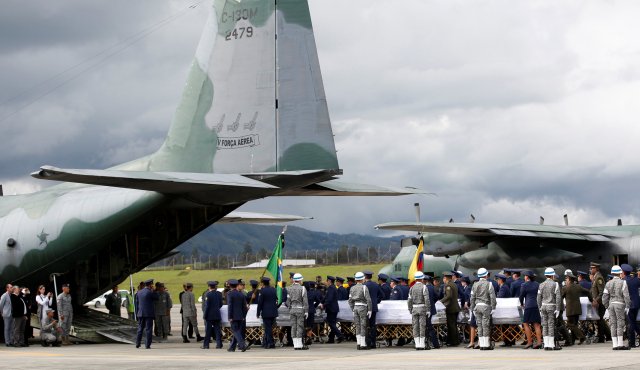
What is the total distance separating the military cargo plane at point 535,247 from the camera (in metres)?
32.6

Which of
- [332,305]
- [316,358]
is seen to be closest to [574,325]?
[332,305]

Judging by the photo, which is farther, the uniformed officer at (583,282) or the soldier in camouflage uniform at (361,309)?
the uniformed officer at (583,282)

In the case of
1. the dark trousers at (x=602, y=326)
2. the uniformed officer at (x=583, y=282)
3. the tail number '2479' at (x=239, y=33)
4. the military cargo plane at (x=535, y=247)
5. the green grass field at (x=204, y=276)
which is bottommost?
the dark trousers at (x=602, y=326)

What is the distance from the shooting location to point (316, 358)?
55.3 ft

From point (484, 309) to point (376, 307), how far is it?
2263 millimetres

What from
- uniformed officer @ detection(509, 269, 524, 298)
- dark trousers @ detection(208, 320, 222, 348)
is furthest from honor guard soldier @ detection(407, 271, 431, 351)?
dark trousers @ detection(208, 320, 222, 348)

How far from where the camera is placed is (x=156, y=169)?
21.2 m

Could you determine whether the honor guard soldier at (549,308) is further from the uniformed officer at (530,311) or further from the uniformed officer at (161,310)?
the uniformed officer at (161,310)

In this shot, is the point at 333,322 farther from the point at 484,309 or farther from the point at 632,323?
the point at 632,323

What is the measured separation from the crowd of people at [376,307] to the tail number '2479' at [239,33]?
5.05 metres

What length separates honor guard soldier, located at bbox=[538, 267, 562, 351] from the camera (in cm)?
1802

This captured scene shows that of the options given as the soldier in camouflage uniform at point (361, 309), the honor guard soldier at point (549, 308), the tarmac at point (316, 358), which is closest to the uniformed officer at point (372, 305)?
the soldier in camouflage uniform at point (361, 309)

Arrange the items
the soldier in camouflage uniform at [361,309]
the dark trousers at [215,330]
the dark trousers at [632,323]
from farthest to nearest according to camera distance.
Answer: the dark trousers at [215,330]
the soldier in camouflage uniform at [361,309]
the dark trousers at [632,323]

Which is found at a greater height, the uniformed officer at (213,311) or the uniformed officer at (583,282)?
the uniformed officer at (583,282)
